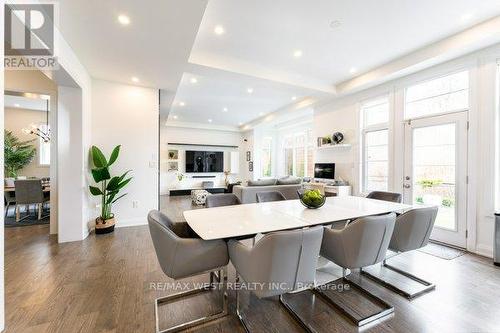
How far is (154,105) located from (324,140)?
4.02m

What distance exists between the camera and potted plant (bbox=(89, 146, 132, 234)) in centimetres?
362

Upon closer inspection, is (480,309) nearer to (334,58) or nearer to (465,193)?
(465,193)

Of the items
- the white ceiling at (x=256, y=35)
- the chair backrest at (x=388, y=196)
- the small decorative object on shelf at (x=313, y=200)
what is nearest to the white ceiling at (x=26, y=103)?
the white ceiling at (x=256, y=35)

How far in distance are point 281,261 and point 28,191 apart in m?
5.69

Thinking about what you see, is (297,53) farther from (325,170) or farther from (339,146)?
(325,170)

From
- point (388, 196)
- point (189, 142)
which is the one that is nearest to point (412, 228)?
point (388, 196)

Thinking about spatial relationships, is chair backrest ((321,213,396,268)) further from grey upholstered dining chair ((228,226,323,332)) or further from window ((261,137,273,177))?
window ((261,137,273,177))

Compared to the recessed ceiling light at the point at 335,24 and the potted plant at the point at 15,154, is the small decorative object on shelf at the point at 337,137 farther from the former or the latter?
the potted plant at the point at 15,154

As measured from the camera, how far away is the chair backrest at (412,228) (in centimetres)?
199

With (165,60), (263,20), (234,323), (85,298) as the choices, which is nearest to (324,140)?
(263,20)

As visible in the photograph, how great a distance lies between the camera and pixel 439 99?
140 inches

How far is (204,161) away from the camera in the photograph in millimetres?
9641

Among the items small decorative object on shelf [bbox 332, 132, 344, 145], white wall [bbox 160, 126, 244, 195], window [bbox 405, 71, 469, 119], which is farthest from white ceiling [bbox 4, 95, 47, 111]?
window [bbox 405, 71, 469, 119]

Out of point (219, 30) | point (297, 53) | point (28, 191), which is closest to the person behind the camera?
point (219, 30)
